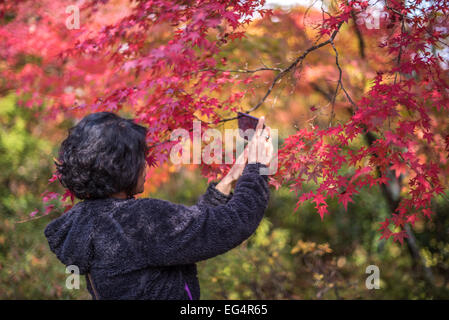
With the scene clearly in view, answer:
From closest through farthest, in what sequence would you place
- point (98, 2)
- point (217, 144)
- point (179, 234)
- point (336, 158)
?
point (179, 234) → point (336, 158) → point (217, 144) → point (98, 2)

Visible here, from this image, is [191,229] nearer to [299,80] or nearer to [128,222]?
[128,222]

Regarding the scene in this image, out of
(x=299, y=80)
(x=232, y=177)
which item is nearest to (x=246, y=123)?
(x=232, y=177)

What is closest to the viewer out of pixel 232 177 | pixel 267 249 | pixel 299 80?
pixel 232 177

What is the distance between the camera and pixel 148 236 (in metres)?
1.25

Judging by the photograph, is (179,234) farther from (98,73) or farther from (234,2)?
(98,73)

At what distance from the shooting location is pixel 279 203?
17.7 ft

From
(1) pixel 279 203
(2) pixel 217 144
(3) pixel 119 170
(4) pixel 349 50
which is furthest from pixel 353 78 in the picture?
(3) pixel 119 170

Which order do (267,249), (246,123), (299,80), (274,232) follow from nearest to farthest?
(246,123) < (299,80) < (267,249) < (274,232)

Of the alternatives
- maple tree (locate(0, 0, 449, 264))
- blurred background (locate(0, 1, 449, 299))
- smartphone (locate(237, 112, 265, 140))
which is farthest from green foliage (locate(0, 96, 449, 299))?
smartphone (locate(237, 112, 265, 140))

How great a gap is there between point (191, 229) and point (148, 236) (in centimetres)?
15

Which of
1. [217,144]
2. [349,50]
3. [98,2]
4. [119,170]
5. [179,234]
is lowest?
[179,234]

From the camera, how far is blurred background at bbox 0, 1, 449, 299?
4.02m

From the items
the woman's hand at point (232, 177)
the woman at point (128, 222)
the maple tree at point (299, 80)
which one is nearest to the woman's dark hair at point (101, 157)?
the woman at point (128, 222)

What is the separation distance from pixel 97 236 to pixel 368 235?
15.2 ft
